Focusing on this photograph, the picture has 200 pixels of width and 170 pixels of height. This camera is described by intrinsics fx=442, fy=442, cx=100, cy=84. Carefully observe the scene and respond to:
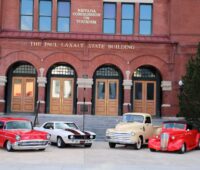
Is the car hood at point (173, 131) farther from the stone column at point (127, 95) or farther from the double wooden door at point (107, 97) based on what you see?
the double wooden door at point (107, 97)

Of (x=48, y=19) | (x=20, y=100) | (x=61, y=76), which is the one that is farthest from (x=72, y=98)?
(x=48, y=19)

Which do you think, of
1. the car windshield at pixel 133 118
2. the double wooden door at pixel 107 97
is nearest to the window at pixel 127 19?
the double wooden door at pixel 107 97

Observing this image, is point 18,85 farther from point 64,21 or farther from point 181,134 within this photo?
point 181,134

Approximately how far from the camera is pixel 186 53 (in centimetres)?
3334

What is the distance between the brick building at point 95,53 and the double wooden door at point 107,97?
0.25ft

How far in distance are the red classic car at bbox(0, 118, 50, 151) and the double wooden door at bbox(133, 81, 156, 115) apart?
15.1 m

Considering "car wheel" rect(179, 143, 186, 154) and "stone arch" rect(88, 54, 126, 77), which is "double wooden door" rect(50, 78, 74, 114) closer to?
"stone arch" rect(88, 54, 126, 77)

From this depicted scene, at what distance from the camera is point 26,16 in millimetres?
33688

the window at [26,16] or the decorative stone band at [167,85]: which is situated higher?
the window at [26,16]

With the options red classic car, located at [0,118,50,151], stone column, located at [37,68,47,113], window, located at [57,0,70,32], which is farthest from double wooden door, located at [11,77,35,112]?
red classic car, located at [0,118,50,151]

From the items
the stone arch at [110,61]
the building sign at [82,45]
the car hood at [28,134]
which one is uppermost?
the building sign at [82,45]

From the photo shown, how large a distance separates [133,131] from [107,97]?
12.3m

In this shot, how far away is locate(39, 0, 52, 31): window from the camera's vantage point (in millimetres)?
33750

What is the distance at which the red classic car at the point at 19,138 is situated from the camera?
19.0 m
